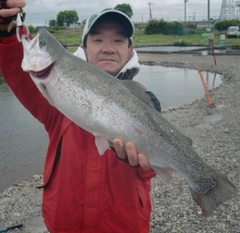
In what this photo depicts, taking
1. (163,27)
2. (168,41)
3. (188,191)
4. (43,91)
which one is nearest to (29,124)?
(188,191)

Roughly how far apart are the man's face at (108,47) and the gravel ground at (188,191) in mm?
3538

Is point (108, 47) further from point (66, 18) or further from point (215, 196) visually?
point (66, 18)

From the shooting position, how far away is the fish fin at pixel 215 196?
3.22m

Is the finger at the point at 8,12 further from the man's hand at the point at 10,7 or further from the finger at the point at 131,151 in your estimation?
the finger at the point at 131,151

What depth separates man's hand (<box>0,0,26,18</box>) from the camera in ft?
9.71

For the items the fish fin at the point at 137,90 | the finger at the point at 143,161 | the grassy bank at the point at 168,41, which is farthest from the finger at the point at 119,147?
the grassy bank at the point at 168,41

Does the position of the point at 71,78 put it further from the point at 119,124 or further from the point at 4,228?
the point at 4,228

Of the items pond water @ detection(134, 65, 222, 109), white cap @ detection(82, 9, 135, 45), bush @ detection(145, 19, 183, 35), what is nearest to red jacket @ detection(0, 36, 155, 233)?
white cap @ detection(82, 9, 135, 45)

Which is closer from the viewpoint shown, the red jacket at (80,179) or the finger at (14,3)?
the finger at (14,3)

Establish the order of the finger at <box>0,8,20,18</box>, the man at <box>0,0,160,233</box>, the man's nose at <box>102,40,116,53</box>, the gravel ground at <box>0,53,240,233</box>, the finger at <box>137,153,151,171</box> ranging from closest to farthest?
the finger at <box>0,8,20,18</box>, the finger at <box>137,153,151,171</box>, the man at <box>0,0,160,233</box>, the man's nose at <box>102,40,116,53</box>, the gravel ground at <box>0,53,240,233</box>

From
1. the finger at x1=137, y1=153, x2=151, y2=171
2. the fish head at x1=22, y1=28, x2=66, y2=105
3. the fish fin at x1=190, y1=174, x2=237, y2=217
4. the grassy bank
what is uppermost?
the fish head at x1=22, y1=28, x2=66, y2=105

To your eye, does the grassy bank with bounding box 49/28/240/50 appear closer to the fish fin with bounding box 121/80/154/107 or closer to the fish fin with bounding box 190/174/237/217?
the fish fin with bounding box 121/80/154/107

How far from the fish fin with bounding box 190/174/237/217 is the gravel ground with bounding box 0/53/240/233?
3.08 m

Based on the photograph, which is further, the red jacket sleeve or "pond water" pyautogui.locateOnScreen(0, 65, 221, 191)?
"pond water" pyautogui.locateOnScreen(0, 65, 221, 191)
